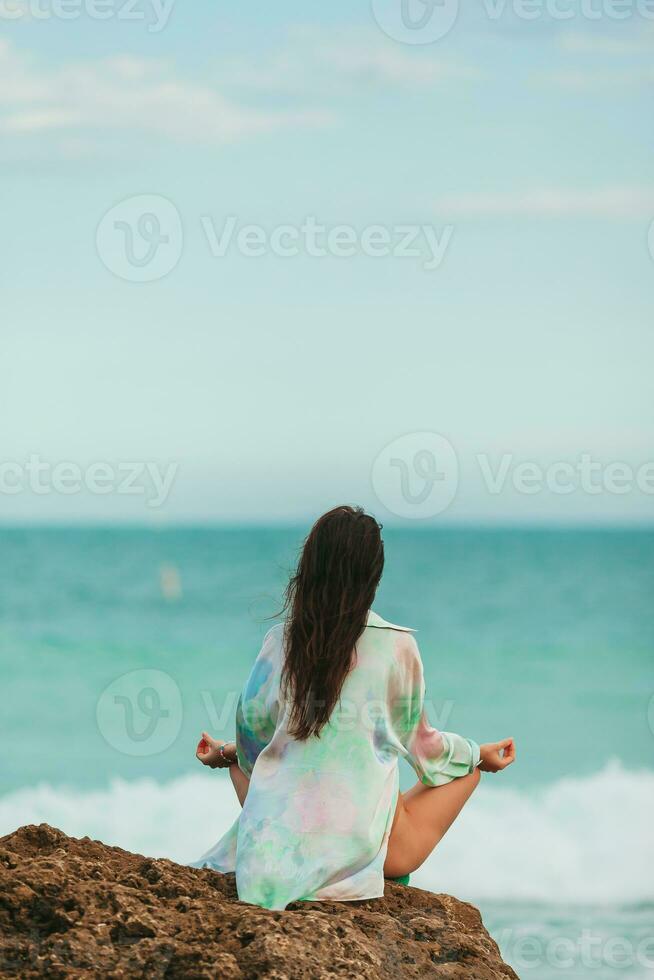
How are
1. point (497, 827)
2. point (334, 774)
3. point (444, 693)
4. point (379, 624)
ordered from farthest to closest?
point (444, 693), point (497, 827), point (379, 624), point (334, 774)

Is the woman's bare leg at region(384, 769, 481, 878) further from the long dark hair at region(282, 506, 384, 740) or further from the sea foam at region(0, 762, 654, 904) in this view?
the sea foam at region(0, 762, 654, 904)

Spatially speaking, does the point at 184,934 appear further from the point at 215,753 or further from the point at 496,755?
the point at 496,755

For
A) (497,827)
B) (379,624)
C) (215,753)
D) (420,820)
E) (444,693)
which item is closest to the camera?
(379,624)

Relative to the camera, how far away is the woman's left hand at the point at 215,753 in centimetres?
395

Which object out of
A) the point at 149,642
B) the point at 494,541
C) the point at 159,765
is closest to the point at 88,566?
the point at 149,642

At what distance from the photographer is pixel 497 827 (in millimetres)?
12312

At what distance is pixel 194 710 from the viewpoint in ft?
56.6

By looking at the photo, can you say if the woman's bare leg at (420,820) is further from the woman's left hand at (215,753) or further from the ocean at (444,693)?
the ocean at (444,693)

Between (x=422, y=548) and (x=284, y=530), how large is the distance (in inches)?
261

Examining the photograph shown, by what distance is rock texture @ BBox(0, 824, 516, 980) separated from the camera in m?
2.76

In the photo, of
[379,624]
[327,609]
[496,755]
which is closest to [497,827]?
[496,755]

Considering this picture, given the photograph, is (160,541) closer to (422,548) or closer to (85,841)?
(422,548)

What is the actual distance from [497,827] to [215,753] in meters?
8.89

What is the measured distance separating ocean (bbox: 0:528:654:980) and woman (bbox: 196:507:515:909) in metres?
0.21
